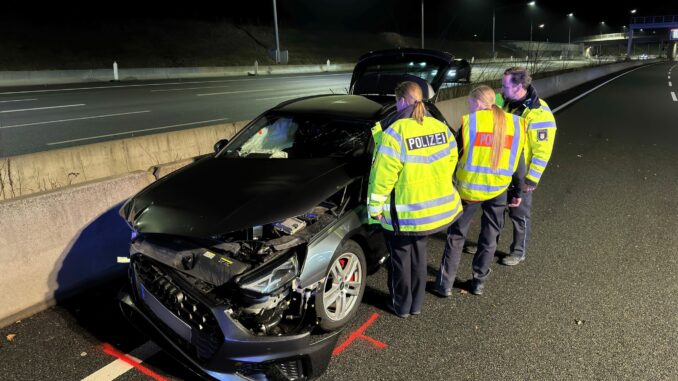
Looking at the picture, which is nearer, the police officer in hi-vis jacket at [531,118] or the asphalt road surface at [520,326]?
the asphalt road surface at [520,326]

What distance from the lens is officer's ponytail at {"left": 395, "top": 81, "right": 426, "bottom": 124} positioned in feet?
10.9

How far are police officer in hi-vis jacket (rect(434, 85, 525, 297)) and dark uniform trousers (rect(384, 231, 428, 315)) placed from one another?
0.44m

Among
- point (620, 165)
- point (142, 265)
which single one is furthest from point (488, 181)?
point (620, 165)

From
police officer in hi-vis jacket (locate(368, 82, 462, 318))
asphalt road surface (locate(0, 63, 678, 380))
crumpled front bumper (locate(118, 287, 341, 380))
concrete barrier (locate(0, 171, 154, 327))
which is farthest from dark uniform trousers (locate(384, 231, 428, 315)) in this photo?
concrete barrier (locate(0, 171, 154, 327))

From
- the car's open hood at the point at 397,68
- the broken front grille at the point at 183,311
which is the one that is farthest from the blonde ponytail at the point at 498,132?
the car's open hood at the point at 397,68

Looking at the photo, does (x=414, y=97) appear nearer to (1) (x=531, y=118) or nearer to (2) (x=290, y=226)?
(2) (x=290, y=226)

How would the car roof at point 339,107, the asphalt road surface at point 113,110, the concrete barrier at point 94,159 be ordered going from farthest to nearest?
1. the asphalt road surface at point 113,110
2. the car roof at point 339,107
3. the concrete barrier at point 94,159

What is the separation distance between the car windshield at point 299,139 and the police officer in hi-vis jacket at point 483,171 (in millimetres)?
863

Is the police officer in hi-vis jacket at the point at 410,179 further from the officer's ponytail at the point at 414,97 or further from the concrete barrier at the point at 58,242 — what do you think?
the concrete barrier at the point at 58,242

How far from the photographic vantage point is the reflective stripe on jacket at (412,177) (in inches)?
129

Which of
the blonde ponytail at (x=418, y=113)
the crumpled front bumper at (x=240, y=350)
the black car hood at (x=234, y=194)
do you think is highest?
the blonde ponytail at (x=418, y=113)

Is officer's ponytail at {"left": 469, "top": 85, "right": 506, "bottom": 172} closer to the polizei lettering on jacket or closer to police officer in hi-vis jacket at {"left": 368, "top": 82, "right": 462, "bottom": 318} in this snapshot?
police officer in hi-vis jacket at {"left": 368, "top": 82, "right": 462, "bottom": 318}

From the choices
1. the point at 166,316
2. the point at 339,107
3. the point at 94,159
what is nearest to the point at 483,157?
the point at 339,107

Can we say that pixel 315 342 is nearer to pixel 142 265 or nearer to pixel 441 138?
pixel 142 265
